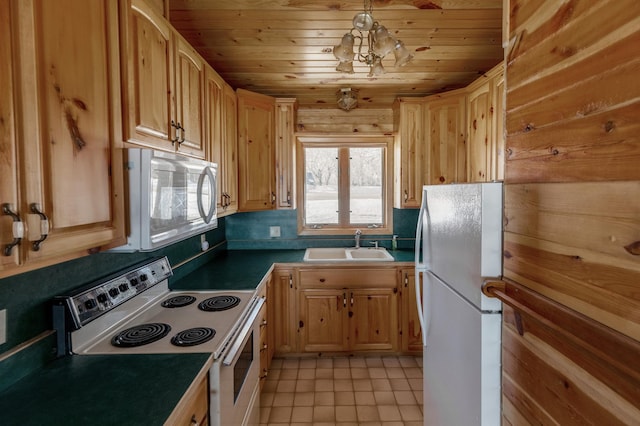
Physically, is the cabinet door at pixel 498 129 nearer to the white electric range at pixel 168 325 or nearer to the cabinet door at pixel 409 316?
the cabinet door at pixel 409 316

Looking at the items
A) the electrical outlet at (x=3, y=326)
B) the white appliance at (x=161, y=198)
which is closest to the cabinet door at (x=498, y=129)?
the white appliance at (x=161, y=198)

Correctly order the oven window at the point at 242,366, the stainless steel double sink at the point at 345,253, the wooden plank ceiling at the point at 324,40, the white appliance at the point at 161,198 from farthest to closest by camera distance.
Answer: the stainless steel double sink at the point at 345,253, the wooden plank ceiling at the point at 324,40, the oven window at the point at 242,366, the white appliance at the point at 161,198

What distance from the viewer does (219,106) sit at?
234 cm

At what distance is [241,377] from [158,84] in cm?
137

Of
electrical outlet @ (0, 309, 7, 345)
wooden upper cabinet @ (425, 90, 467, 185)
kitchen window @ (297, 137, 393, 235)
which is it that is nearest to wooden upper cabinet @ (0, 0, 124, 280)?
electrical outlet @ (0, 309, 7, 345)

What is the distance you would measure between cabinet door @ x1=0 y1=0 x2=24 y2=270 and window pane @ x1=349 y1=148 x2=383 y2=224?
2820mm

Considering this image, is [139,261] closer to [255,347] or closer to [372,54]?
[255,347]

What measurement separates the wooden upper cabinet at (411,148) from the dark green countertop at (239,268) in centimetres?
60

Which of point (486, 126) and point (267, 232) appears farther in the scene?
point (267, 232)

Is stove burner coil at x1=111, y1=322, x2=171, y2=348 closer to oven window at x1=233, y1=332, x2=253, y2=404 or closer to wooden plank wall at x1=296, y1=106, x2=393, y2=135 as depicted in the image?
oven window at x1=233, y1=332, x2=253, y2=404

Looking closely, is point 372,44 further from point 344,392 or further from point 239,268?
point 344,392

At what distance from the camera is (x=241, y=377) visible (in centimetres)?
158

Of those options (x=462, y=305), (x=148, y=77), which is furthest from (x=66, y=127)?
(x=462, y=305)

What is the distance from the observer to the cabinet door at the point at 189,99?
1.67 m
